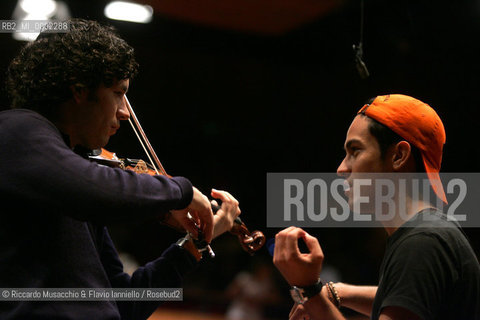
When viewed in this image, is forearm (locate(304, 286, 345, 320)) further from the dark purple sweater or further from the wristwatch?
the dark purple sweater

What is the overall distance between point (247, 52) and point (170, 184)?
4.37m

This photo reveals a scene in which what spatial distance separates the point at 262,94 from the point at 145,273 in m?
4.34

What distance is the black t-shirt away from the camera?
3.50 feet

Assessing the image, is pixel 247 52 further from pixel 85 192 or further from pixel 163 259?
pixel 85 192

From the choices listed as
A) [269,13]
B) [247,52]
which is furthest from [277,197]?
[247,52]

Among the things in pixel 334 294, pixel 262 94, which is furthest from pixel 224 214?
pixel 262 94

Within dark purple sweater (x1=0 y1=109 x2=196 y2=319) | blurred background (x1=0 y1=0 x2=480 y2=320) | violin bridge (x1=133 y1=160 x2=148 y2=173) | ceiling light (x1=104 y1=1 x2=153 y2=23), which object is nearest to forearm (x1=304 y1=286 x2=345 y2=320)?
dark purple sweater (x1=0 y1=109 x2=196 y2=319)

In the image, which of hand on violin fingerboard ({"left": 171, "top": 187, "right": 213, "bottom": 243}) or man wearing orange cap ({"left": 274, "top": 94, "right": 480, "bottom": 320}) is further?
hand on violin fingerboard ({"left": 171, "top": 187, "right": 213, "bottom": 243})

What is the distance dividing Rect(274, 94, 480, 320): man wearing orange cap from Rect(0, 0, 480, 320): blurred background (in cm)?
233

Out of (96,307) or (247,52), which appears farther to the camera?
(247,52)

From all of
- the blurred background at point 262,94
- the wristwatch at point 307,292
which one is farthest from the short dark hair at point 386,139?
the blurred background at point 262,94

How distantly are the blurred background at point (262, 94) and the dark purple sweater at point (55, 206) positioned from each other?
8.94 feet

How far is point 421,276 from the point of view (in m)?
1.08

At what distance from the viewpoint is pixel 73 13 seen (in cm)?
399
